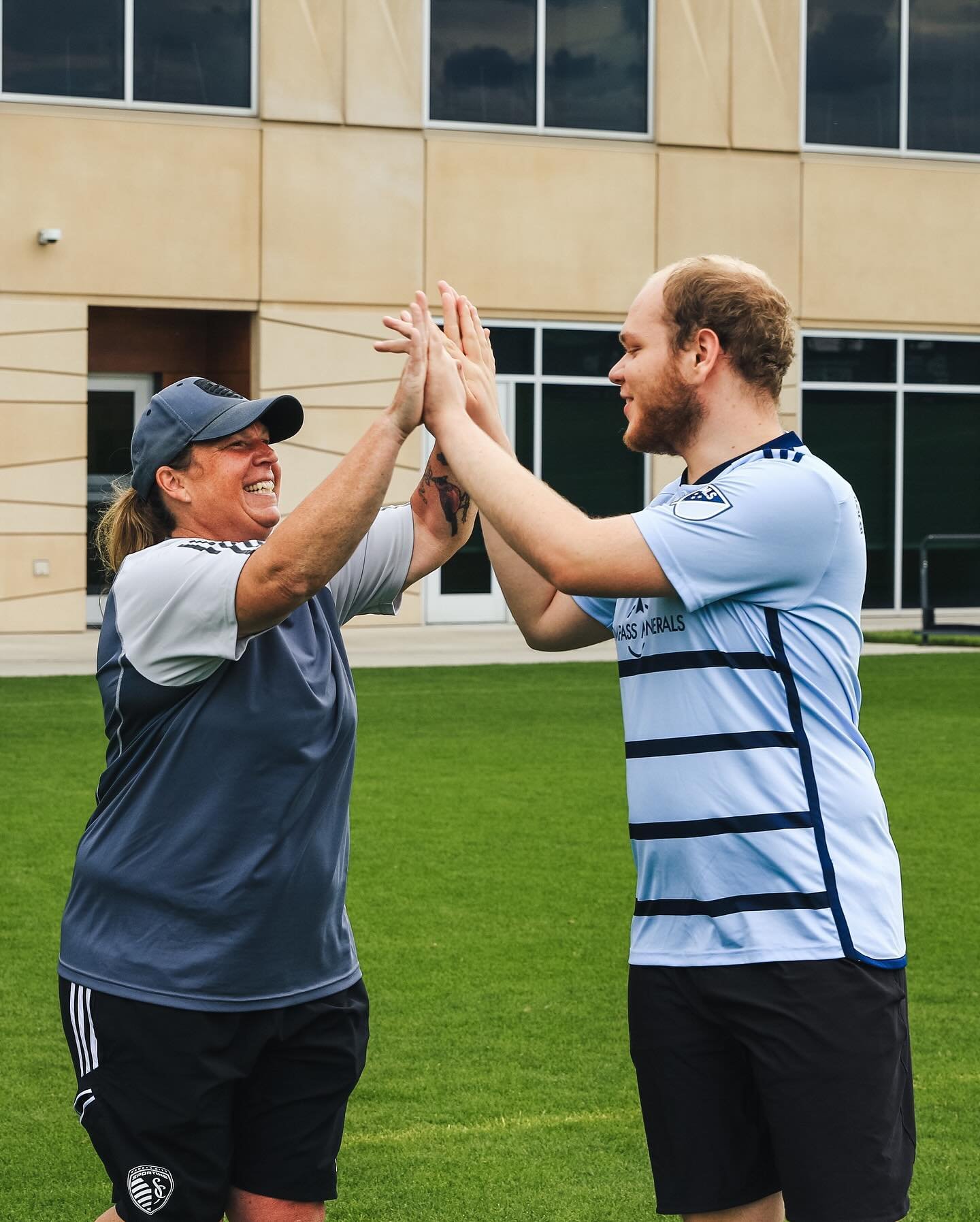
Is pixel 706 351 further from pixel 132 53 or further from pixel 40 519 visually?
pixel 132 53

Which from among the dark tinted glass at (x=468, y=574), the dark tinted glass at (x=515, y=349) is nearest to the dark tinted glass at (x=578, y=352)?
the dark tinted glass at (x=515, y=349)

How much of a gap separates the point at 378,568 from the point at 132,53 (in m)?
17.4

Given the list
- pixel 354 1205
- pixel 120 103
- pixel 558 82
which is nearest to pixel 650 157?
pixel 558 82

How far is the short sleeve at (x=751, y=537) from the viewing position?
9.28 feet

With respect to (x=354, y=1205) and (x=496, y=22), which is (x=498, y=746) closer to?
(x=354, y=1205)

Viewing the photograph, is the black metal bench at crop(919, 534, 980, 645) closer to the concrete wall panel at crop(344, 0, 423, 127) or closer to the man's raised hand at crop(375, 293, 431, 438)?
the concrete wall panel at crop(344, 0, 423, 127)

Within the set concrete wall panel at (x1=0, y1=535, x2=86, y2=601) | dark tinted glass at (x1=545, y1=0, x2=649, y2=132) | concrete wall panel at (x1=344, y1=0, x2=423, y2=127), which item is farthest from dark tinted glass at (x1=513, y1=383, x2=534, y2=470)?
concrete wall panel at (x1=0, y1=535, x2=86, y2=601)

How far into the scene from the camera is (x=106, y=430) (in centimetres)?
2089

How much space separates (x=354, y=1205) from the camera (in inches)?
174

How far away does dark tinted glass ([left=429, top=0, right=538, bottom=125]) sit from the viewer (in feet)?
68.1

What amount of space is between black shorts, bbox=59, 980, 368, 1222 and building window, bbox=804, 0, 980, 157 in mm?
20612

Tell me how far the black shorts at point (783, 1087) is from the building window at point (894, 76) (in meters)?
20.6

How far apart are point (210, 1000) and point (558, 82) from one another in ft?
63.8

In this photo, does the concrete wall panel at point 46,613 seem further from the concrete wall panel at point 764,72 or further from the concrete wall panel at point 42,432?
the concrete wall panel at point 764,72
